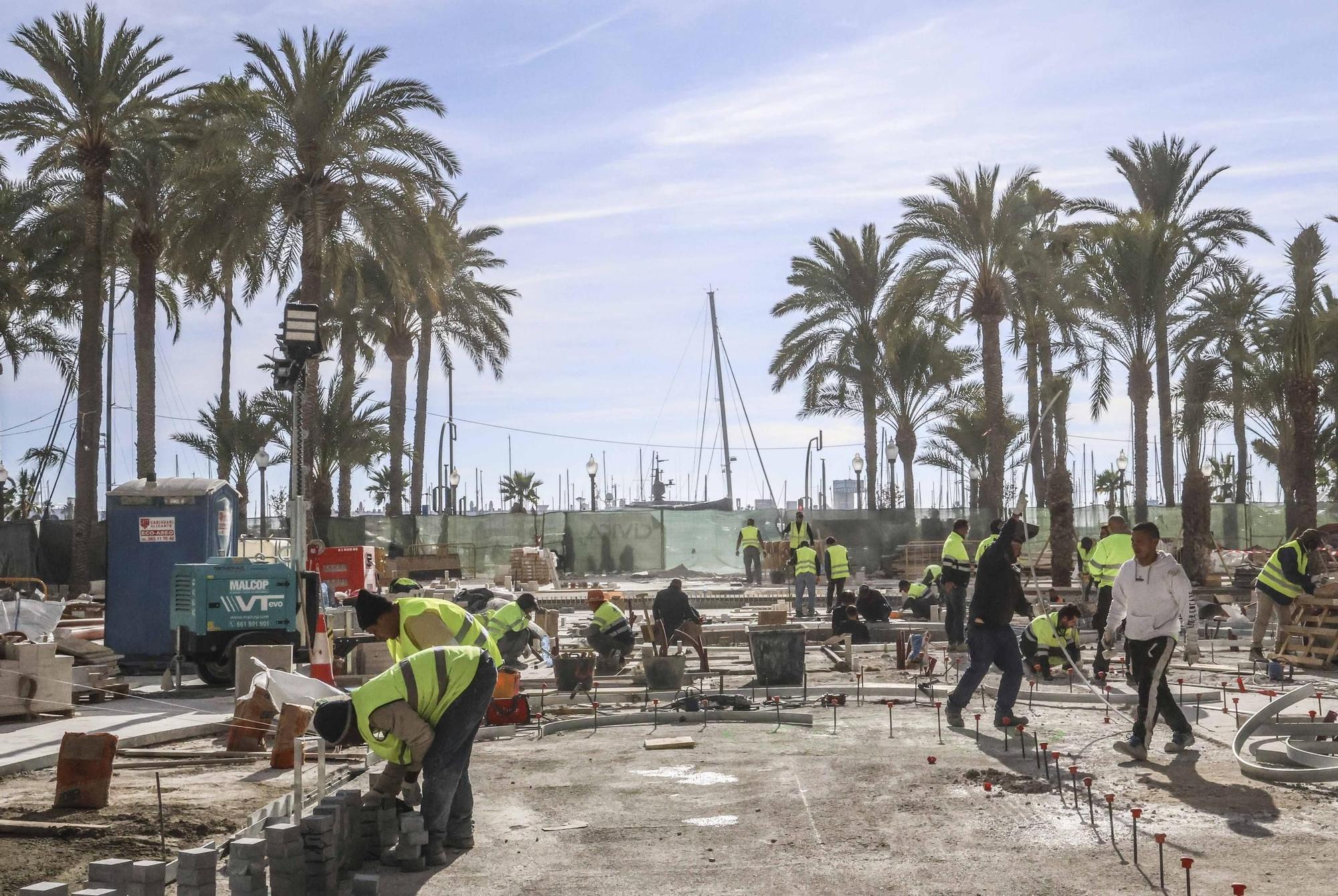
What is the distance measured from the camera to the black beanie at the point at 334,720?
655 centimetres

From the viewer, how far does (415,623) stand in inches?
313

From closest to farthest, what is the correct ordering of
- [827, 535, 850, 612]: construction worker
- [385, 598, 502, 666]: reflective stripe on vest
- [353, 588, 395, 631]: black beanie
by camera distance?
[353, 588, 395, 631]: black beanie < [385, 598, 502, 666]: reflective stripe on vest < [827, 535, 850, 612]: construction worker

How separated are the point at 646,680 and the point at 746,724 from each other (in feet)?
8.23

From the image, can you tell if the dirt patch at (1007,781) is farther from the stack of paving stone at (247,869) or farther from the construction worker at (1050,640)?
the construction worker at (1050,640)

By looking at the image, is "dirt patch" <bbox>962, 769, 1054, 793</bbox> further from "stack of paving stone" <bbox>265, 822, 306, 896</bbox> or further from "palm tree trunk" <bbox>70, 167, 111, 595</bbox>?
"palm tree trunk" <bbox>70, 167, 111, 595</bbox>

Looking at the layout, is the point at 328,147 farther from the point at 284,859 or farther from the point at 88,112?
the point at 284,859

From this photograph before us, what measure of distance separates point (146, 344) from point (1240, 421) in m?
30.9

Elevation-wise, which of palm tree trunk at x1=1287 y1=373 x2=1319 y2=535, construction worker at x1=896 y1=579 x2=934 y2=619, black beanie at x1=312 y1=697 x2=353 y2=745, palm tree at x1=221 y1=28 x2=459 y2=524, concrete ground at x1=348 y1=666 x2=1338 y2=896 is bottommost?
concrete ground at x1=348 y1=666 x2=1338 y2=896

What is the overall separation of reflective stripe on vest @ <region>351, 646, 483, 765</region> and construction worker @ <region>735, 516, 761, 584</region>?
23532 mm

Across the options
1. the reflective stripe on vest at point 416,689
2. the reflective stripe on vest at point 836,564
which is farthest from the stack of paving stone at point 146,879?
the reflective stripe on vest at point 836,564

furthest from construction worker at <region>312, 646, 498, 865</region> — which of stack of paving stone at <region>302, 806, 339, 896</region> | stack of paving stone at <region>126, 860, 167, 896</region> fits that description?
stack of paving stone at <region>126, 860, 167, 896</region>

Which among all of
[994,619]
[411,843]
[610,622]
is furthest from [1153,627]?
[610,622]

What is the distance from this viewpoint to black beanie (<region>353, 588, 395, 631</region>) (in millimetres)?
7484

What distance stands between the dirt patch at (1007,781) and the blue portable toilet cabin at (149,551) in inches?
444
